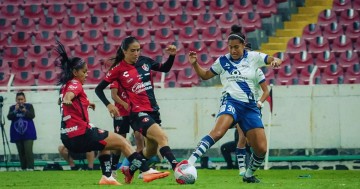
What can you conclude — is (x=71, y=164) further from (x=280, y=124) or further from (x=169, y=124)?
(x=280, y=124)

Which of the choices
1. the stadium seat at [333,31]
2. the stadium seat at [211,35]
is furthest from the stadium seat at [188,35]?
the stadium seat at [333,31]

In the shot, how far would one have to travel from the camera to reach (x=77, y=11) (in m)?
28.6

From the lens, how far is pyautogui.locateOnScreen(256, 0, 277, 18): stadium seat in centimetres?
2702

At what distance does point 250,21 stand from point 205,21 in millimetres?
1315

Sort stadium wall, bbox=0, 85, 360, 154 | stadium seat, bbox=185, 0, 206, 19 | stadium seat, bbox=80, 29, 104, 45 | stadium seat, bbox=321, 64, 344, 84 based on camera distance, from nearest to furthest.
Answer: stadium wall, bbox=0, 85, 360, 154 < stadium seat, bbox=321, 64, 344, 84 < stadium seat, bbox=80, 29, 104, 45 < stadium seat, bbox=185, 0, 206, 19

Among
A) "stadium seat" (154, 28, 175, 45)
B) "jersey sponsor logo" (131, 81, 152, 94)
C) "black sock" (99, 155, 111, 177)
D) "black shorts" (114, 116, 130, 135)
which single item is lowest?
"black sock" (99, 155, 111, 177)

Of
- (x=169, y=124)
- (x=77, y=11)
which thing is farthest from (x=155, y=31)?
(x=169, y=124)

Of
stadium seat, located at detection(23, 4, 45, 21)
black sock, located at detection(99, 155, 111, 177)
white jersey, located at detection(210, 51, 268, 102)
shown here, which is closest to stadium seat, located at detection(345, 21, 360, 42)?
stadium seat, located at detection(23, 4, 45, 21)

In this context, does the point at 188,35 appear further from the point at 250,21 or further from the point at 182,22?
the point at 250,21

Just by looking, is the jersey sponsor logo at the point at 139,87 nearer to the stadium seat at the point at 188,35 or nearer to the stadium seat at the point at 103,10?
the stadium seat at the point at 188,35

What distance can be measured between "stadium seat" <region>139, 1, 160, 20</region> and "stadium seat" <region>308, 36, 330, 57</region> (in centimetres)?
496

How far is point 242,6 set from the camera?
27.3 m

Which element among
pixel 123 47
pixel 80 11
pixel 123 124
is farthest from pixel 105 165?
pixel 80 11

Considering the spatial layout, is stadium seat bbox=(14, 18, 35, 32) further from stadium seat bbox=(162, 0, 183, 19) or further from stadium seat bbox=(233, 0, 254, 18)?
stadium seat bbox=(233, 0, 254, 18)
